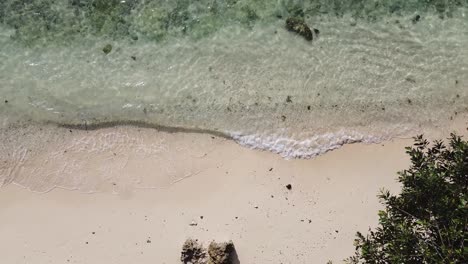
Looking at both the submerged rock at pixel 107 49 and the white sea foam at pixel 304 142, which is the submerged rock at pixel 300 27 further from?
the submerged rock at pixel 107 49

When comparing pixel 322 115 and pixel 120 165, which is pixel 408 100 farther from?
pixel 120 165

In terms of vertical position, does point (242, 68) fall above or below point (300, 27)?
below

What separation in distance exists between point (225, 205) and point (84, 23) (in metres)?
6.75

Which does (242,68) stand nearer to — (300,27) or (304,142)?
(300,27)

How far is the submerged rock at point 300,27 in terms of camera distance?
14977mm

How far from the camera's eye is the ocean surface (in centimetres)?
1450

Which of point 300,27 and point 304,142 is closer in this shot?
point 304,142

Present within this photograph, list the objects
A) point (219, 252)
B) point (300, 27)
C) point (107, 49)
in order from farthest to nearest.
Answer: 1. point (107, 49)
2. point (300, 27)
3. point (219, 252)

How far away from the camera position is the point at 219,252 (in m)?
13.3

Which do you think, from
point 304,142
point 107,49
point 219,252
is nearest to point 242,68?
point 304,142

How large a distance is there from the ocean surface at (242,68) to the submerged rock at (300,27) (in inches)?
5.5

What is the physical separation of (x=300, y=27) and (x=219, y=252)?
666 cm

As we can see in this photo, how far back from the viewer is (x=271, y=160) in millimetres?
14125

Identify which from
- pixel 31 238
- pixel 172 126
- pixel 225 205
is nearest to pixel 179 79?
pixel 172 126
